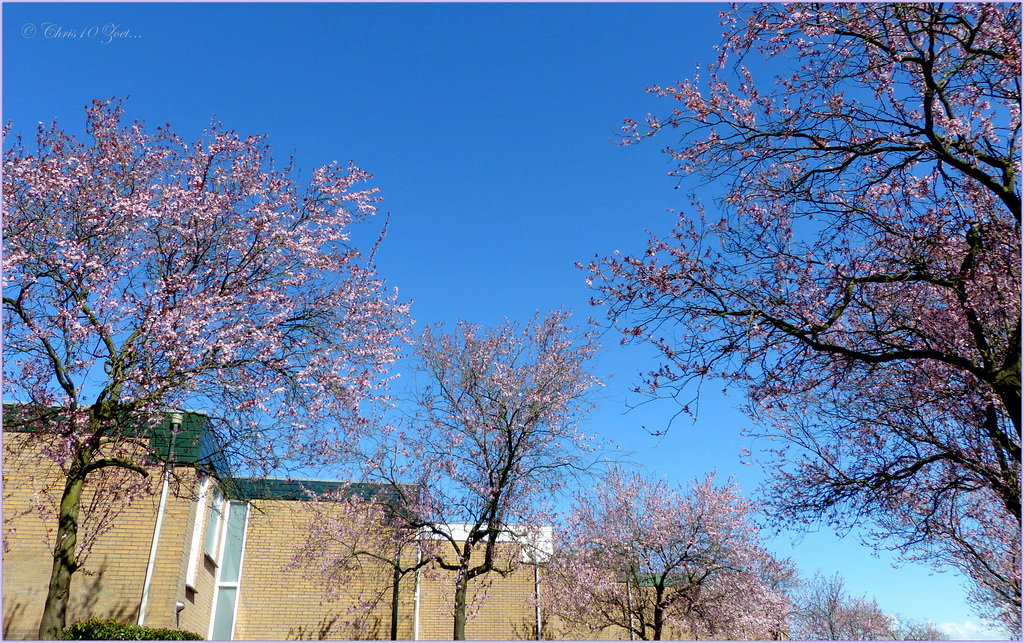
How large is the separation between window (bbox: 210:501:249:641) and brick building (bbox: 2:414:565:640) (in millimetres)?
28

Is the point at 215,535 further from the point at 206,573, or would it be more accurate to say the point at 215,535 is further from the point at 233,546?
the point at 233,546

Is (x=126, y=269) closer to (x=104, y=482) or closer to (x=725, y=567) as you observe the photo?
(x=104, y=482)

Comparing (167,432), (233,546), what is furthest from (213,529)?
(167,432)

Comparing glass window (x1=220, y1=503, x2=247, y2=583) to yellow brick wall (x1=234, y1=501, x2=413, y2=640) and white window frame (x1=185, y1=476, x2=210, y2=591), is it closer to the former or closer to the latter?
yellow brick wall (x1=234, y1=501, x2=413, y2=640)

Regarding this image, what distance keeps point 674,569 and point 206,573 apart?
40.4 ft

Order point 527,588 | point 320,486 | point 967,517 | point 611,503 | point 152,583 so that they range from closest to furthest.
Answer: point 967,517, point 152,583, point 320,486, point 611,503, point 527,588

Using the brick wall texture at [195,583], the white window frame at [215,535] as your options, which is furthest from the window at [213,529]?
A: the brick wall texture at [195,583]

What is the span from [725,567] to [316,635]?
461 inches

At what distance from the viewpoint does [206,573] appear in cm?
1680

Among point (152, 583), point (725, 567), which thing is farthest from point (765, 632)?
point (152, 583)

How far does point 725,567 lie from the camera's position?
1742 centimetres

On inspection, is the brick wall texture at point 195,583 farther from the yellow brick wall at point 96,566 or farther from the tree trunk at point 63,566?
the tree trunk at point 63,566

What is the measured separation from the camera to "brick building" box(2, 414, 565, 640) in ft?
41.3

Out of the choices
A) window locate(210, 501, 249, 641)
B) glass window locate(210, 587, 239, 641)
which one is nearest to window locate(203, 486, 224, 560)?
window locate(210, 501, 249, 641)
